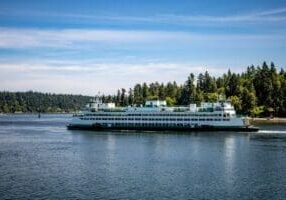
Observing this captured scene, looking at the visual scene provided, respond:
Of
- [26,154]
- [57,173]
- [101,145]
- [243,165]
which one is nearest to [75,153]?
[26,154]

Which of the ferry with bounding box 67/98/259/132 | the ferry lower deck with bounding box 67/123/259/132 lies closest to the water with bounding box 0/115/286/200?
the ferry lower deck with bounding box 67/123/259/132

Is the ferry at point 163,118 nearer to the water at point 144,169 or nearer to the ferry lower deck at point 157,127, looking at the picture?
the ferry lower deck at point 157,127

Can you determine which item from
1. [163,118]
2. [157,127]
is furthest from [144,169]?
[163,118]

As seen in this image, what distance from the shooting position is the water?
60781 millimetres

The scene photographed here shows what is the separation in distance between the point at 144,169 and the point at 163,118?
84937 millimetres

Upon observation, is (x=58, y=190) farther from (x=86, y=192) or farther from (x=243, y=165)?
(x=243, y=165)

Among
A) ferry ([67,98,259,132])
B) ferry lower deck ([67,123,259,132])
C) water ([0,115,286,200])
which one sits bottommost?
water ([0,115,286,200])

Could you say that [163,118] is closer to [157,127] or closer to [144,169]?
[157,127]

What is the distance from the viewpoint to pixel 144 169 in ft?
255

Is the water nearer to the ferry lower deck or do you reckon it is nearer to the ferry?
the ferry lower deck

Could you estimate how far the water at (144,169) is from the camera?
6078 centimetres

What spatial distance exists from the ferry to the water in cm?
3060

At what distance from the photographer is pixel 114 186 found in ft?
210

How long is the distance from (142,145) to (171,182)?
48.0m
